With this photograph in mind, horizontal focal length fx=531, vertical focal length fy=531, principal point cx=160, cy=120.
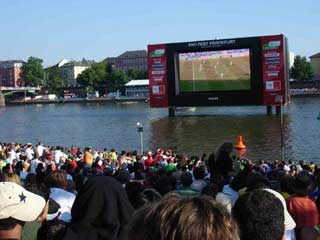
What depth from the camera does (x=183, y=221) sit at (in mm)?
1868

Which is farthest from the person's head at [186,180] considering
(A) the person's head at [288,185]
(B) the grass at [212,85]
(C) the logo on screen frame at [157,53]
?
(C) the logo on screen frame at [157,53]

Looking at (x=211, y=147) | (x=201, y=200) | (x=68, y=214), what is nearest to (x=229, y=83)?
(x=211, y=147)

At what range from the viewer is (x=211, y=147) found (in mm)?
33031

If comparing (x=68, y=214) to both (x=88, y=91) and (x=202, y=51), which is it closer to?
(x=202, y=51)

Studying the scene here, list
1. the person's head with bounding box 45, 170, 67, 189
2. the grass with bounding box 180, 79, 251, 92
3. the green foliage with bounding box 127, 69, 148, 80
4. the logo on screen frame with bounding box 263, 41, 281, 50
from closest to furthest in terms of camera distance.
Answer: the person's head with bounding box 45, 170, 67, 189 < the logo on screen frame with bounding box 263, 41, 281, 50 < the grass with bounding box 180, 79, 251, 92 < the green foliage with bounding box 127, 69, 148, 80

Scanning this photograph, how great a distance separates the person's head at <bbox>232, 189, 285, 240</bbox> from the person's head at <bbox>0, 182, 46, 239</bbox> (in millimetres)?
1161

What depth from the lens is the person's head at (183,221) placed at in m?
1.86

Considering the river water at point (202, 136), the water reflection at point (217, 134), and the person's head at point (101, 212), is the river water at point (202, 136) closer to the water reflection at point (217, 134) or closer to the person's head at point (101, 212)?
the water reflection at point (217, 134)

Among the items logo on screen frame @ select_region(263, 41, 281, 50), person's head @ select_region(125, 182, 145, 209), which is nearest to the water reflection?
logo on screen frame @ select_region(263, 41, 281, 50)

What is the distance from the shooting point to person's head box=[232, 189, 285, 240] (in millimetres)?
2959

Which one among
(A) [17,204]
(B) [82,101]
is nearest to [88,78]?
(B) [82,101]

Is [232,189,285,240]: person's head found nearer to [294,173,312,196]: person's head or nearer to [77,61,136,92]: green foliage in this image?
[294,173,312,196]: person's head

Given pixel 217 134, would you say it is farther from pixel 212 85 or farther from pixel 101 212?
pixel 101 212

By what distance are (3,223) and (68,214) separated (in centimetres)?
315
